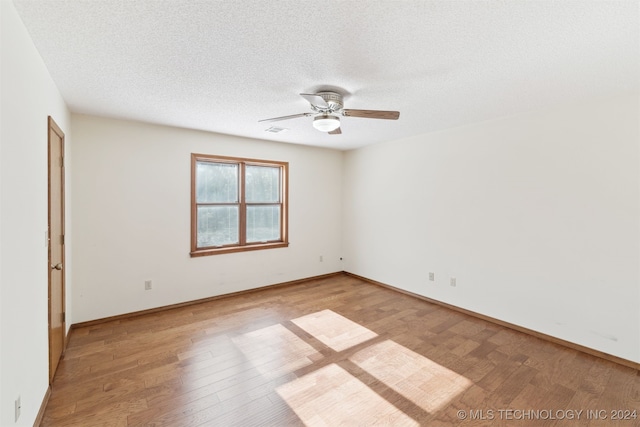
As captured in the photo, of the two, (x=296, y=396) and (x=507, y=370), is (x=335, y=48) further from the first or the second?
(x=507, y=370)

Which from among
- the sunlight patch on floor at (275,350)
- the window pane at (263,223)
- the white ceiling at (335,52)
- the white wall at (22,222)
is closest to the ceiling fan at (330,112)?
the white ceiling at (335,52)

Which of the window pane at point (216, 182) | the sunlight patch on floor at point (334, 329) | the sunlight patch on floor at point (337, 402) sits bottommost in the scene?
the sunlight patch on floor at point (337, 402)

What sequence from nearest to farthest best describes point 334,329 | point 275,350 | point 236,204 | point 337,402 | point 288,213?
1. point 337,402
2. point 275,350
3. point 334,329
4. point 236,204
5. point 288,213

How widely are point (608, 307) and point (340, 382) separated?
263cm

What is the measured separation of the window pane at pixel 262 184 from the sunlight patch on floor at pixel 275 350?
221 centimetres

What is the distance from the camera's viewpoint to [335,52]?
1.94m

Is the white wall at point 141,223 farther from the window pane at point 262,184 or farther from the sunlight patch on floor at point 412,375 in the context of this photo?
the sunlight patch on floor at point 412,375

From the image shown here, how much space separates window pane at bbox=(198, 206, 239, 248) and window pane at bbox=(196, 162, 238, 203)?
14cm

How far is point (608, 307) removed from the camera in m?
2.73

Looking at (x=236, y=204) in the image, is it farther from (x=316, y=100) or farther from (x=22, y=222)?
(x=22, y=222)

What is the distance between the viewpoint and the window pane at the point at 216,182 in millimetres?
4250

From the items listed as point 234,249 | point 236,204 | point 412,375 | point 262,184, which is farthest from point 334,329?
point 262,184

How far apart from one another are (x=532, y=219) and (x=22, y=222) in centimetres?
434

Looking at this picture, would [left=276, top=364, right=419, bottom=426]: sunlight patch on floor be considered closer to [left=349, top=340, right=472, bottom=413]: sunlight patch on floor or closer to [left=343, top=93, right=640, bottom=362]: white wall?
[left=349, top=340, right=472, bottom=413]: sunlight patch on floor
